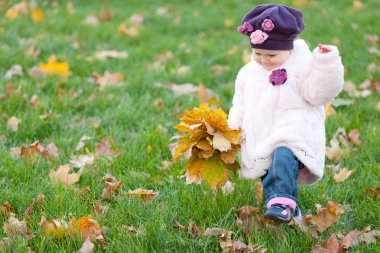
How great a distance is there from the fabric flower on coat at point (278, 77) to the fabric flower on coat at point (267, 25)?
217 mm

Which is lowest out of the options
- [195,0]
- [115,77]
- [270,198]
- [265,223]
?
[195,0]

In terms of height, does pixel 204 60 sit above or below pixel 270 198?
below

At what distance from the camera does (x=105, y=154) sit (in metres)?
3.69

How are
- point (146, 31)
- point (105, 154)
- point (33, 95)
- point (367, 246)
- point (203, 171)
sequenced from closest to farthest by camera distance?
1. point (367, 246)
2. point (203, 171)
3. point (105, 154)
4. point (33, 95)
5. point (146, 31)

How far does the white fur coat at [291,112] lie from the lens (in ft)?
8.41

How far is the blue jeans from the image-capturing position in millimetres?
2592

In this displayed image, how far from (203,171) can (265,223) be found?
405mm

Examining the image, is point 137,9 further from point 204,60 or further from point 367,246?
point 367,246

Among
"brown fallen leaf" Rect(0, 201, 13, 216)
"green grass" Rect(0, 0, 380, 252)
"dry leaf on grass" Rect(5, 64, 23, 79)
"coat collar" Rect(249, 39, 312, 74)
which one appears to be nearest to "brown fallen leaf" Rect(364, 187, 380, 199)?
"green grass" Rect(0, 0, 380, 252)

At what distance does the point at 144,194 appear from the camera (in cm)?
309

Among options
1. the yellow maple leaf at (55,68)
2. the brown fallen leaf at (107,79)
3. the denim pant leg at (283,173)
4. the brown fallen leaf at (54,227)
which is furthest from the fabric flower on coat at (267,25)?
the yellow maple leaf at (55,68)

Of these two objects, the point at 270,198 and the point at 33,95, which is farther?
the point at 33,95

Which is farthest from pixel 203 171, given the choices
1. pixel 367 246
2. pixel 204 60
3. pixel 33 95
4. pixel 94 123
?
pixel 204 60

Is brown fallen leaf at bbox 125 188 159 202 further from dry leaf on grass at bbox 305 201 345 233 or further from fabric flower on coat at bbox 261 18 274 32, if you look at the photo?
fabric flower on coat at bbox 261 18 274 32
